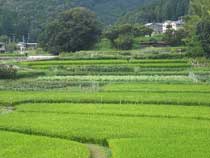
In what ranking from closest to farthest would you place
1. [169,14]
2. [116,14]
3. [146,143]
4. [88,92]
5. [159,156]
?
1. [159,156]
2. [146,143]
3. [88,92]
4. [169,14]
5. [116,14]

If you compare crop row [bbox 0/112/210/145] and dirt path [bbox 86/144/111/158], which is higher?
crop row [bbox 0/112/210/145]

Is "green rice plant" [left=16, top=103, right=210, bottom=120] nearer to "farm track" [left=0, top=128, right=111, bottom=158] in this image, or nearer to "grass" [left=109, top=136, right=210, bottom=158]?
"grass" [left=109, top=136, right=210, bottom=158]

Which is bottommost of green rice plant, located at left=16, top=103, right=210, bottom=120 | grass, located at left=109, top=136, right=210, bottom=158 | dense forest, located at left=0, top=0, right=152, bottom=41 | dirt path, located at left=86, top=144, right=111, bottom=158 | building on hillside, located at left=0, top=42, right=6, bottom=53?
dirt path, located at left=86, top=144, right=111, bottom=158

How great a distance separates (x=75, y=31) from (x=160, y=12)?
44.0m

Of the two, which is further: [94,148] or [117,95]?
[117,95]

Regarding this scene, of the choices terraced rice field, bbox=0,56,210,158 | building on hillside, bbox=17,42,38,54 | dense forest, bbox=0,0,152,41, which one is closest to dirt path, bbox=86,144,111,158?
terraced rice field, bbox=0,56,210,158

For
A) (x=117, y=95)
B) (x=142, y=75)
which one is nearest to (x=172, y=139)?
(x=117, y=95)

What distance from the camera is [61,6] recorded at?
11481 cm

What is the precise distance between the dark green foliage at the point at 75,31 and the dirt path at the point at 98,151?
5928 centimetres

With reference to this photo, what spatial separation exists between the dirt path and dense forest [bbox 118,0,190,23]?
9370 centimetres

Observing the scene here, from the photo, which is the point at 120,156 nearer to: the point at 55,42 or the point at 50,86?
the point at 50,86

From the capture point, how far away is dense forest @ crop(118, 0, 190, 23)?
110 meters

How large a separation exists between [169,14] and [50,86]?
265 ft

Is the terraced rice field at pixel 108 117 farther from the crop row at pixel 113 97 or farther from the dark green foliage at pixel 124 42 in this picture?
the dark green foliage at pixel 124 42
